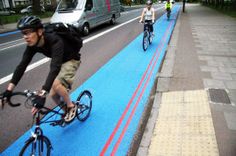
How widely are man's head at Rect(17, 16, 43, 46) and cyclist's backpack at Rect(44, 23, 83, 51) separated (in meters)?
0.34

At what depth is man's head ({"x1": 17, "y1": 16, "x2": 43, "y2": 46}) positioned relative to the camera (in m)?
2.82

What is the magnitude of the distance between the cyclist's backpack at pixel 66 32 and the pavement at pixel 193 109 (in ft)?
6.23

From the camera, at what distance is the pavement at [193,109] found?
3693 millimetres

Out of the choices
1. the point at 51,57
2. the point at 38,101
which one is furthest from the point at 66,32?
the point at 38,101

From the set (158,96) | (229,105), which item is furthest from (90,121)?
(229,105)

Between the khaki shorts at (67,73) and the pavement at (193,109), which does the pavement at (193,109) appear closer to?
the pavement at (193,109)

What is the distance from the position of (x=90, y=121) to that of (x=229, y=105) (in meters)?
2.85

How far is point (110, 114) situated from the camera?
16.6ft

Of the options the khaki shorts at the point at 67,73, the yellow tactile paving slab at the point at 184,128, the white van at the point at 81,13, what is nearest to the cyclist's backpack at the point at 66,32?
the khaki shorts at the point at 67,73

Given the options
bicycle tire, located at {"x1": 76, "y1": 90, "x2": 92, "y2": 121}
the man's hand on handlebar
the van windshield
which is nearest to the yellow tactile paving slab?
bicycle tire, located at {"x1": 76, "y1": 90, "x2": 92, "y2": 121}

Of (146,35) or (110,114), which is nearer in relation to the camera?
(110,114)

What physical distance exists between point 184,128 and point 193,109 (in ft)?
2.55

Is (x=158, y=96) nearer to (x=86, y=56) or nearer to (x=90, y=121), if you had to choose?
(x=90, y=121)

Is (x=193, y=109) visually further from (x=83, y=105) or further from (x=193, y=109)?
(x=83, y=105)
